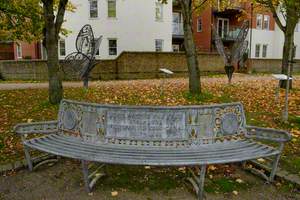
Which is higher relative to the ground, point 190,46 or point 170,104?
point 190,46

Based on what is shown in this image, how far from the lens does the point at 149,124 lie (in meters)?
4.18

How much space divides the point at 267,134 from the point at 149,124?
1781 mm

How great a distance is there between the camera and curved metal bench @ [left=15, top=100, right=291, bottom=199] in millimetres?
3986

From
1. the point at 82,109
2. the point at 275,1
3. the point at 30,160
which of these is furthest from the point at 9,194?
the point at 275,1

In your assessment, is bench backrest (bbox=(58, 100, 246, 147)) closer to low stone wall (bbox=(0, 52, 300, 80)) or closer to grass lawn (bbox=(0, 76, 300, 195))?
grass lawn (bbox=(0, 76, 300, 195))

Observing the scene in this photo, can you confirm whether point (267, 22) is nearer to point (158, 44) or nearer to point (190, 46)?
point (158, 44)

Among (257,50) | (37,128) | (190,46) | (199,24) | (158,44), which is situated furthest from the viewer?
(257,50)

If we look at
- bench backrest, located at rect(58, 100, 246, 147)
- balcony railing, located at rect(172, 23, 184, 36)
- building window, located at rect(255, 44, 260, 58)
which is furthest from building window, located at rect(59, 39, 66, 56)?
bench backrest, located at rect(58, 100, 246, 147)

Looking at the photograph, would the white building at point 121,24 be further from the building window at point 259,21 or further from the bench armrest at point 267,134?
the bench armrest at point 267,134

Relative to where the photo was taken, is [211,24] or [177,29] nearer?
[177,29]

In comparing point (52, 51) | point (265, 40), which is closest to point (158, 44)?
point (265, 40)

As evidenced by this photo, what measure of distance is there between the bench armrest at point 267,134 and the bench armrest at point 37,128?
3.00 m

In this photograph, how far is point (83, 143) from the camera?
4.41 m

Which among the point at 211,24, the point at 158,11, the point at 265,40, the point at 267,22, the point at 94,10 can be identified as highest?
the point at 267,22
